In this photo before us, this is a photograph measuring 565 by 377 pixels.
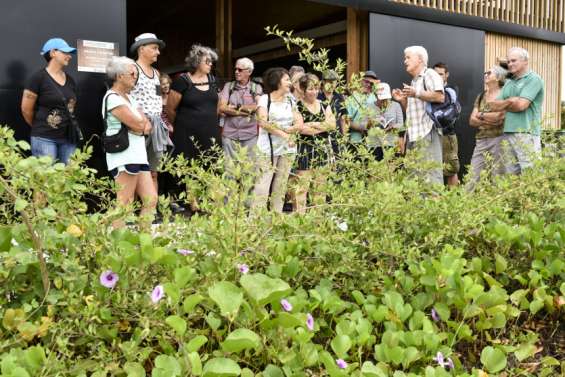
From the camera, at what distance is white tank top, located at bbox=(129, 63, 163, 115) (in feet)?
20.8

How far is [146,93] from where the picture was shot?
6.41 m

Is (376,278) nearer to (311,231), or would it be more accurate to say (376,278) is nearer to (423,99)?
(311,231)

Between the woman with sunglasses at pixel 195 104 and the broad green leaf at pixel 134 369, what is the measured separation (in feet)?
18.8

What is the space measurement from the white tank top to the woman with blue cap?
637 mm

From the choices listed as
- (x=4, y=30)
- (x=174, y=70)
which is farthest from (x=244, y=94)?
(x=174, y=70)

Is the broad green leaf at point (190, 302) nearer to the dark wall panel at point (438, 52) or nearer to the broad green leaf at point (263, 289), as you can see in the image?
the broad green leaf at point (263, 289)

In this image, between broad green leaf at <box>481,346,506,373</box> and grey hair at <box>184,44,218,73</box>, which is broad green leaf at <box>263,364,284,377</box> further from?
grey hair at <box>184,44,218,73</box>

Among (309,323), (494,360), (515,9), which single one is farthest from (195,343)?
(515,9)

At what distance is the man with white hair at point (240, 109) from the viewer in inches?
306

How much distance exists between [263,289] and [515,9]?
11.7 meters

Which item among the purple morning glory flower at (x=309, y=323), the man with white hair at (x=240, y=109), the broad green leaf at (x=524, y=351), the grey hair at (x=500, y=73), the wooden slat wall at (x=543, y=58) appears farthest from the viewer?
the wooden slat wall at (x=543, y=58)

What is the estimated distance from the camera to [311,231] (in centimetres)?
249

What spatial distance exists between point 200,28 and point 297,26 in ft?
6.75

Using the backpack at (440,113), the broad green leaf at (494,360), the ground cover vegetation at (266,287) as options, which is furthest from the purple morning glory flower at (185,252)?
the backpack at (440,113)
